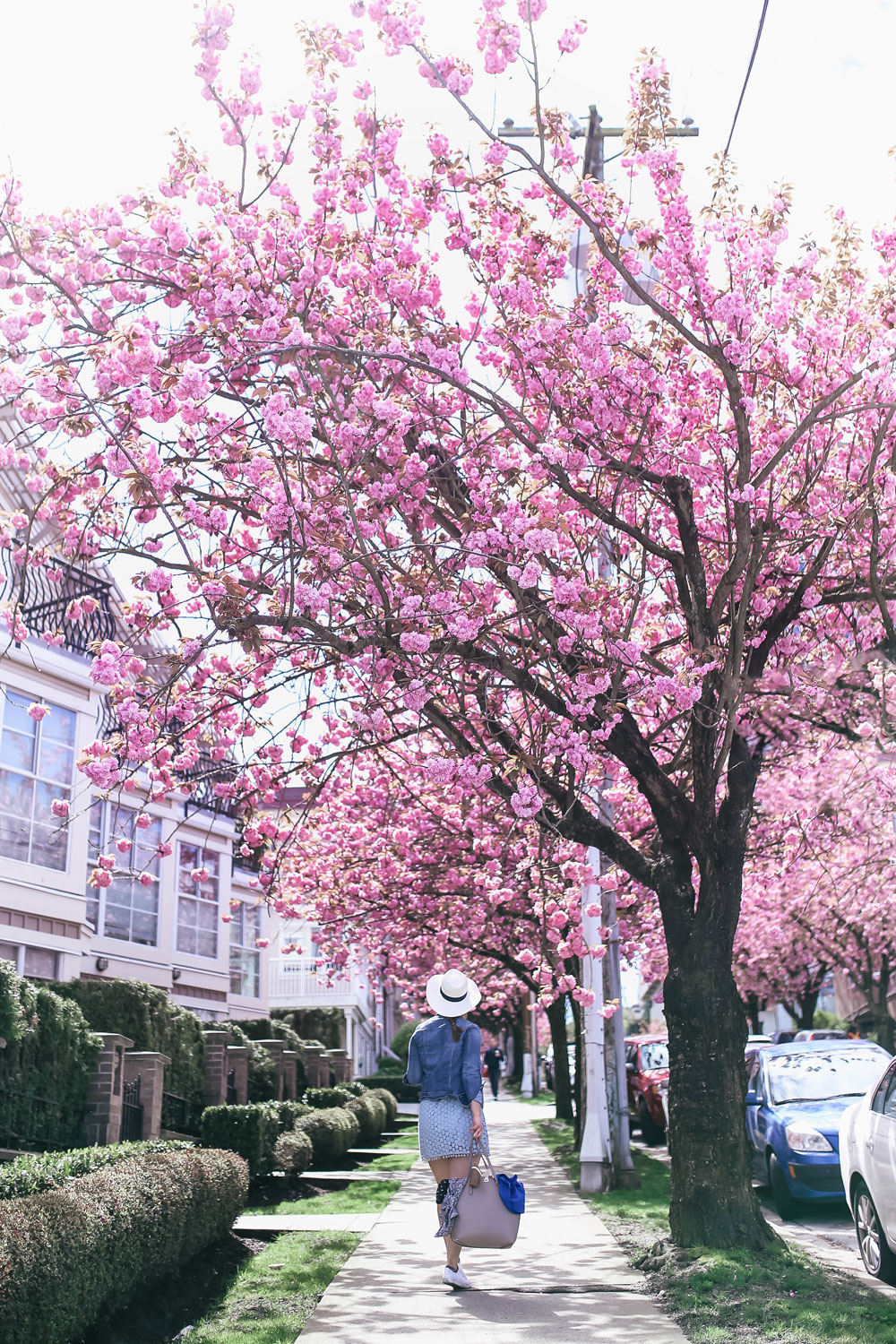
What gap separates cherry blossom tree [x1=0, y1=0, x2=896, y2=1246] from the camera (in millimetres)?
7785

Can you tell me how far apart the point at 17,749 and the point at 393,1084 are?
20.3 meters

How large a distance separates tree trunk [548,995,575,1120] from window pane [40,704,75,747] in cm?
1095

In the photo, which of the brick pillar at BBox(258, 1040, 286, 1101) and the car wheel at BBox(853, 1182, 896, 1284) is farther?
the brick pillar at BBox(258, 1040, 286, 1101)

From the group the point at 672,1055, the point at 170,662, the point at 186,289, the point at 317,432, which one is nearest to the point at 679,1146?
the point at 672,1055

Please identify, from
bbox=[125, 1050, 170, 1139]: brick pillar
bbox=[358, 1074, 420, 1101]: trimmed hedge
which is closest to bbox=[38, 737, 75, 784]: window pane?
bbox=[125, 1050, 170, 1139]: brick pillar

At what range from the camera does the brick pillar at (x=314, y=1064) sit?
73.7ft

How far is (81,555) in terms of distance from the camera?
8.16 metres

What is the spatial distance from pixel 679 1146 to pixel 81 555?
5.60 m

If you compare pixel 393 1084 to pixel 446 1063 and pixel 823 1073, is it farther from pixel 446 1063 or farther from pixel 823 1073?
pixel 446 1063

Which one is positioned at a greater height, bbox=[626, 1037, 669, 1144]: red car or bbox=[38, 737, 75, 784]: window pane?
bbox=[38, 737, 75, 784]: window pane

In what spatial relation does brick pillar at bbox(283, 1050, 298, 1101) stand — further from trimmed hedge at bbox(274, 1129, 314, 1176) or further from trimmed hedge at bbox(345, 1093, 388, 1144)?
trimmed hedge at bbox(274, 1129, 314, 1176)

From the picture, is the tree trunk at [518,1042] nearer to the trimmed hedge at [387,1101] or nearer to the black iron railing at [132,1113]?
the trimmed hedge at [387,1101]

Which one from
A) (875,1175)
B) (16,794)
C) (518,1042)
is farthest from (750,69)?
(518,1042)

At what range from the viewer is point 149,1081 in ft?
42.2
